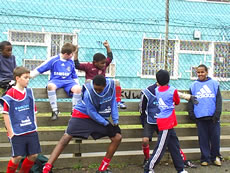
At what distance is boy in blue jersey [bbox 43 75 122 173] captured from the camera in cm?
479

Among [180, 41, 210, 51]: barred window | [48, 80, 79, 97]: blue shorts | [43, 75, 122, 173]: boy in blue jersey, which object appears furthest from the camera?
[180, 41, 210, 51]: barred window

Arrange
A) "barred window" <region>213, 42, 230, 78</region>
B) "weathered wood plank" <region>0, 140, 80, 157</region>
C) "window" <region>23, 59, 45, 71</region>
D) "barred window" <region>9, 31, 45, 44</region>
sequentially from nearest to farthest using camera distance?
"weathered wood plank" <region>0, 140, 80, 157</region>
"barred window" <region>213, 42, 230, 78</region>
"window" <region>23, 59, 45, 71</region>
"barred window" <region>9, 31, 45, 44</region>

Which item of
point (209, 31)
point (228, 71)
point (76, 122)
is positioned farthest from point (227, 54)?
point (76, 122)

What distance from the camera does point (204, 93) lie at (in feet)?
18.8

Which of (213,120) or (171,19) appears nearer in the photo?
(213,120)

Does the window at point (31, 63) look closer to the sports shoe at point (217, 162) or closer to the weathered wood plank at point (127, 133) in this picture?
the weathered wood plank at point (127, 133)

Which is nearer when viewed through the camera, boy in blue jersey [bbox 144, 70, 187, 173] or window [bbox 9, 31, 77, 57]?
boy in blue jersey [bbox 144, 70, 187, 173]

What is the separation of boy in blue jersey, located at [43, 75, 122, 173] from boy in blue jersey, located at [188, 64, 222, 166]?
5.06ft

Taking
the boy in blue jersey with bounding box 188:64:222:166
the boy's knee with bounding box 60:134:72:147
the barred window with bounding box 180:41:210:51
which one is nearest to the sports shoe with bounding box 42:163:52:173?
the boy's knee with bounding box 60:134:72:147

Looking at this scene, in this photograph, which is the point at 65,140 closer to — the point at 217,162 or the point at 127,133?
the point at 127,133

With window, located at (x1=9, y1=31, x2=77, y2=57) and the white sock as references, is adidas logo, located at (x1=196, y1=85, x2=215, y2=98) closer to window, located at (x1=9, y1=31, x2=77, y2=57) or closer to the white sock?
the white sock

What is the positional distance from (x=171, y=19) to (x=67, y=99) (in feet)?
25.2

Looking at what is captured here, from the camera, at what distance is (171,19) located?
12.3 meters

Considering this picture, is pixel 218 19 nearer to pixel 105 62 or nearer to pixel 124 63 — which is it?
pixel 124 63
